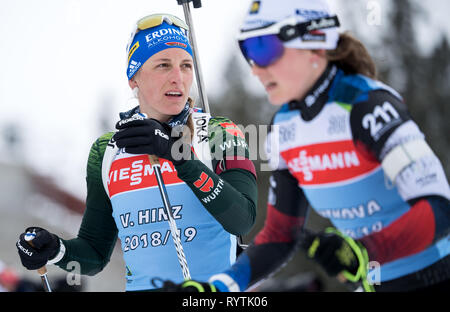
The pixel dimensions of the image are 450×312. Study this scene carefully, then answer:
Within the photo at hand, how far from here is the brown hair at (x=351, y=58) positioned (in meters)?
1.83

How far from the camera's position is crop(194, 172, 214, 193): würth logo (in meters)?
2.09

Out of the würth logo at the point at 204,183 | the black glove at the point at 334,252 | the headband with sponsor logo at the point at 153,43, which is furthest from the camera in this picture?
the headband with sponsor logo at the point at 153,43

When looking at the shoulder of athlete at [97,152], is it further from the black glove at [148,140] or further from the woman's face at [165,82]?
the black glove at [148,140]

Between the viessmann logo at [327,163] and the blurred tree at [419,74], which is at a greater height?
the viessmann logo at [327,163]

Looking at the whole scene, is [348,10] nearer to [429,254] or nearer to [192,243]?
[192,243]

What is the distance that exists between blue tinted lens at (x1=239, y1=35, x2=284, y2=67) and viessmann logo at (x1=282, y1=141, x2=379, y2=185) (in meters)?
0.32

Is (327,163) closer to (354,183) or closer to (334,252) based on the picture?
(354,183)

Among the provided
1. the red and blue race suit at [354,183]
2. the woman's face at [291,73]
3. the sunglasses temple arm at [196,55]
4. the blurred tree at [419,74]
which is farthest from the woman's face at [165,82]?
the blurred tree at [419,74]

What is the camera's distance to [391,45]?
Result: 7305 millimetres

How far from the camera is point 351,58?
1841 millimetres

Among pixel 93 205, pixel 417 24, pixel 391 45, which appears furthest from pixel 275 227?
pixel 417 24

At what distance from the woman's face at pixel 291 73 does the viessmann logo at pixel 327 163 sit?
0.65ft

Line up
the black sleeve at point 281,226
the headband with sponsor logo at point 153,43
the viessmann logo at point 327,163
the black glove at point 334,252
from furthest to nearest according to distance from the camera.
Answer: the headband with sponsor logo at point 153,43
the black sleeve at point 281,226
the viessmann logo at point 327,163
the black glove at point 334,252

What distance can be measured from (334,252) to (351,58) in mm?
653
